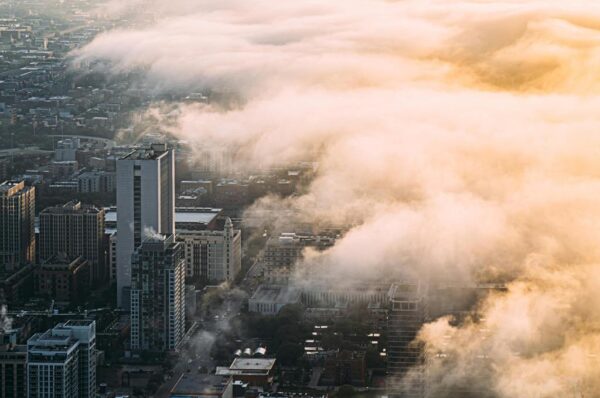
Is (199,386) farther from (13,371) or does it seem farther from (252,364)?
(13,371)

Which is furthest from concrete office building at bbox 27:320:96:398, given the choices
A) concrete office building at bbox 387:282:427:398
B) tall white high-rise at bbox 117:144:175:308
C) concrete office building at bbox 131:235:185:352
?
tall white high-rise at bbox 117:144:175:308

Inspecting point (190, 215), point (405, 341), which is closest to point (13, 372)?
point (405, 341)

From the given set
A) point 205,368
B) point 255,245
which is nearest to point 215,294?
point 255,245

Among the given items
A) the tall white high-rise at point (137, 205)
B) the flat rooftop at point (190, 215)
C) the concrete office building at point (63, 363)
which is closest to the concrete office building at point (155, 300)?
the tall white high-rise at point (137, 205)

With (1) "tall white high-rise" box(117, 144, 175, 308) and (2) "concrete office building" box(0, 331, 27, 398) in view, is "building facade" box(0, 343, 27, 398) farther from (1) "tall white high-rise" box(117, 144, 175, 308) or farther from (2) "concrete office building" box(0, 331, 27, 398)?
(1) "tall white high-rise" box(117, 144, 175, 308)

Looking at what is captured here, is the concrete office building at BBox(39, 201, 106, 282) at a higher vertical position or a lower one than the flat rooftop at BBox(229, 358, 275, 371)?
higher

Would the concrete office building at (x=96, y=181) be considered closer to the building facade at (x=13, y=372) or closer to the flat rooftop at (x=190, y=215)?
the flat rooftop at (x=190, y=215)
